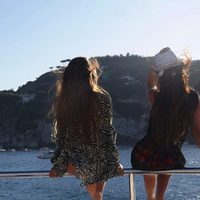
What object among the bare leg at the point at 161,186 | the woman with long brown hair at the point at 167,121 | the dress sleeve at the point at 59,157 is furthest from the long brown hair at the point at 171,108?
the dress sleeve at the point at 59,157

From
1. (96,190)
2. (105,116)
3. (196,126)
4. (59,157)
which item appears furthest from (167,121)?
(59,157)

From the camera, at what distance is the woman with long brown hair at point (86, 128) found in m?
4.09

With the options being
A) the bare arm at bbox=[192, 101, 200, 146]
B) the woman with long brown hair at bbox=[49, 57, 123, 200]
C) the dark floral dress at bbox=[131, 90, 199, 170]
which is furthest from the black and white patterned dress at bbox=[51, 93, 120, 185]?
the bare arm at bbox=[192, 101, 200, 146]

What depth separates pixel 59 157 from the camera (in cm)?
416

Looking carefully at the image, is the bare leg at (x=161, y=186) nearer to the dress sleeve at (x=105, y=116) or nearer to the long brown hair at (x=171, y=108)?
the long brown hair at (x=171, y=108)

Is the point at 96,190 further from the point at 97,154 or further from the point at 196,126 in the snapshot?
the point at 196,126

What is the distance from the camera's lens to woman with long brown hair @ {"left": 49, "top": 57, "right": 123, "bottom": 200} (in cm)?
409

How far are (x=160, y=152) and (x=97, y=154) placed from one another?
47 centimetres

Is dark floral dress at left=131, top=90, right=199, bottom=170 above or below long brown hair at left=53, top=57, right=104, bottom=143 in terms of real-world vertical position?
below

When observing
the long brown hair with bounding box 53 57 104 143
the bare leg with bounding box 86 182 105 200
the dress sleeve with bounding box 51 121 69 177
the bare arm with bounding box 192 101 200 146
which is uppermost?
the long brown hair with bounding box 53 57 104 143

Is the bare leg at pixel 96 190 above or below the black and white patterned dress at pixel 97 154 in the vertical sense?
below

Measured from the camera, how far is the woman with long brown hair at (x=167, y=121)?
13.3 feet

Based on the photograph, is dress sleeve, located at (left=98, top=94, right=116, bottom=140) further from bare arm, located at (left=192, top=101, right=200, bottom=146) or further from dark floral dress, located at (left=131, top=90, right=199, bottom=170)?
bare arm, located at (left=192, top=101, right=200, bottom=146)

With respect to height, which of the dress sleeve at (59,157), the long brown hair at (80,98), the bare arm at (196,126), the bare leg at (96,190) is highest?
the long brown hair at (80,98)
